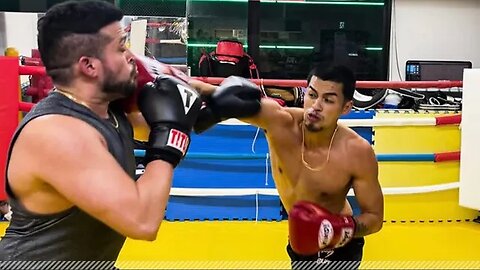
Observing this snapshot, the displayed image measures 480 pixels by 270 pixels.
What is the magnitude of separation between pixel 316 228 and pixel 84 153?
888mm

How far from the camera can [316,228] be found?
1.76 m

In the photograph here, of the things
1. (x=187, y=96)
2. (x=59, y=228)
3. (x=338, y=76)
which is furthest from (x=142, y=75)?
(x=338, y=76)

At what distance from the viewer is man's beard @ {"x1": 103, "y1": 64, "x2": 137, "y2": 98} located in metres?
1.17

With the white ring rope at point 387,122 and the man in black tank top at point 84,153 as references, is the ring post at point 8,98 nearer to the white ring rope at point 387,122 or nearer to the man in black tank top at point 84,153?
the white ring rope at point 387,122

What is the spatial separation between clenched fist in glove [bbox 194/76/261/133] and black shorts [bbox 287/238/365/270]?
2.25 ft

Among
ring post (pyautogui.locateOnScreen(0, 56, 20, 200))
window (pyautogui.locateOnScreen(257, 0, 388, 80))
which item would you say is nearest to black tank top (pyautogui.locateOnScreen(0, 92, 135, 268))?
ring post (pyautogui.locateOnScreen(0, 56, 20, 200))

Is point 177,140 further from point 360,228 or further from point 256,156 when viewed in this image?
point 256,156

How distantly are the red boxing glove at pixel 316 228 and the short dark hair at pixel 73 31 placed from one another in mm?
890

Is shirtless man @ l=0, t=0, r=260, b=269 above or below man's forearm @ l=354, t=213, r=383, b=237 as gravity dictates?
above

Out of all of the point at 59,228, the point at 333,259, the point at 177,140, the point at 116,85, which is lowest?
the point at 333,259

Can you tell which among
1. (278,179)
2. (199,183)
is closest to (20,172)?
(278,179)

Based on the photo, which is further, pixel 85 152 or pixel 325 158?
pixel 325 158

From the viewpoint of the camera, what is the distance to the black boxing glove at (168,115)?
3.85ft

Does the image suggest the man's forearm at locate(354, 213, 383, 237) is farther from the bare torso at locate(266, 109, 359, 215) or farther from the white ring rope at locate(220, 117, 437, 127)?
the white ring rope at locate(220, 117, 437, 127)
